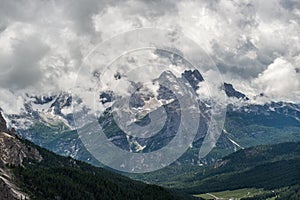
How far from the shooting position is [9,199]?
183 m

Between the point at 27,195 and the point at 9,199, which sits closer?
the point at 9,199

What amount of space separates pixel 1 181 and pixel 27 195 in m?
15.4

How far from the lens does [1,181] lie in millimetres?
187625

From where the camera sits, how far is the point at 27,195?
199 m

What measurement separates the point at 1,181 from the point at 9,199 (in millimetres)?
8349

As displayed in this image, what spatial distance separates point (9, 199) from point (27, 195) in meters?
16.4
